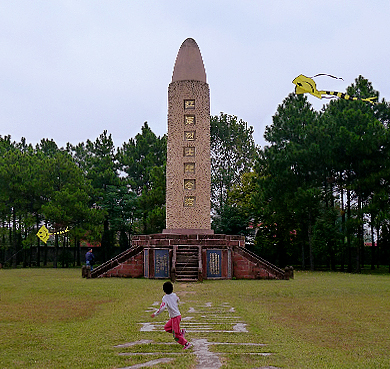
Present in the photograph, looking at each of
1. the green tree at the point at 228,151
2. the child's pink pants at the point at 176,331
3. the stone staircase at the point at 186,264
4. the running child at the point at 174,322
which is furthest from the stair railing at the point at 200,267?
the green tree at the point at 228,151

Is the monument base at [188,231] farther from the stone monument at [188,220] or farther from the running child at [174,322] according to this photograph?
the running child at [174,322]

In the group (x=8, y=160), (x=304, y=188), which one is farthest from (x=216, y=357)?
(x=8, y=160)

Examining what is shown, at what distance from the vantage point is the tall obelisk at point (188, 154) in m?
25.1

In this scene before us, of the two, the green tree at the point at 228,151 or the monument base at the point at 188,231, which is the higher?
the green tree at the point at 228,151

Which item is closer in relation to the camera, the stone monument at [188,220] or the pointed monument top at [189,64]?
the stone monument at [188,220]

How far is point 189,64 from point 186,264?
413 inches

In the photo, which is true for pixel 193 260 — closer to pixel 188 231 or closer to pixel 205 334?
pixel 188 231

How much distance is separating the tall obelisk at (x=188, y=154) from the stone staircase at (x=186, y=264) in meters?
1.95

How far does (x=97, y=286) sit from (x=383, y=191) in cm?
1724

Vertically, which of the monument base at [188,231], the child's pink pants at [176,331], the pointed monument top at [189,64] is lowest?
the child's pink pants at [176,331]

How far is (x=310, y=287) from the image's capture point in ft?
60.0

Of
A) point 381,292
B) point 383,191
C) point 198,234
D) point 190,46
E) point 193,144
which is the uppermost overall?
point 190,46

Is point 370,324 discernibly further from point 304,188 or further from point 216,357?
point 304,188

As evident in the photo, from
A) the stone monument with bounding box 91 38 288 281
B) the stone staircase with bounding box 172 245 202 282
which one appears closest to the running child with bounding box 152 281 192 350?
the stone staircase with bounding box 172 245 202 282
